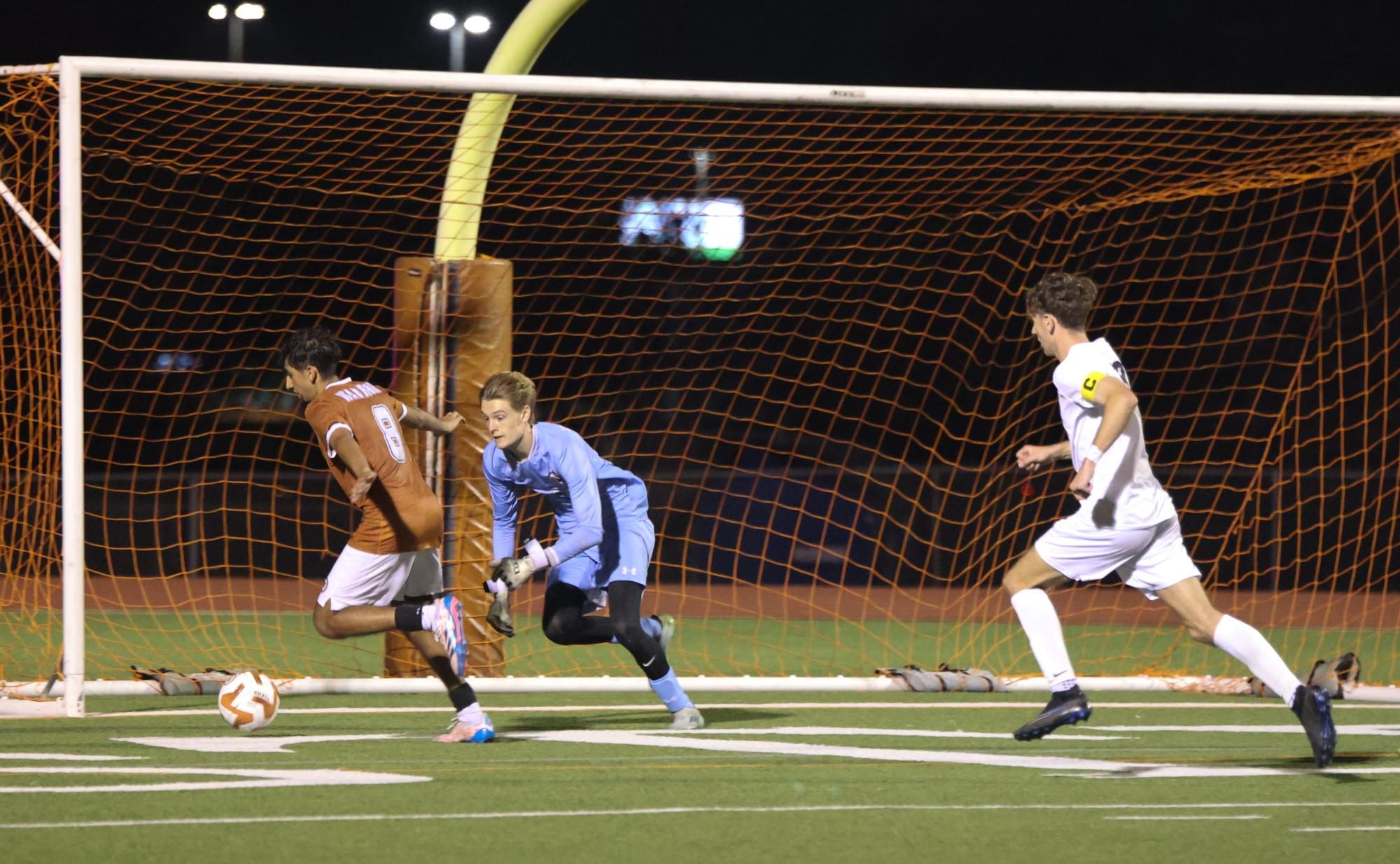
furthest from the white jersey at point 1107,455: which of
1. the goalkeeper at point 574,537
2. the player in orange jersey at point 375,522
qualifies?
the player in orange jersey at point 375,522

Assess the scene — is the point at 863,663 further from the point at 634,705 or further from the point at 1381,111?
the point at 1381,111

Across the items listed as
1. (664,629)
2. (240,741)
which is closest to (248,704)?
(240,741)

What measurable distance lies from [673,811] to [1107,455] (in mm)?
2317

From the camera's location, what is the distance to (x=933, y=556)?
52.9ft

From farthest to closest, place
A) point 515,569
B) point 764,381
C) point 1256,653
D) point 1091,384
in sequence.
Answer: point 764,381 < point 515,569 < point 1091,384 < point 1256,653

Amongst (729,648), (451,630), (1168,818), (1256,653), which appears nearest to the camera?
(1168,818)

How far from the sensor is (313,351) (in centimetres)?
760

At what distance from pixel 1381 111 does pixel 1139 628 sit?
5.08 meters

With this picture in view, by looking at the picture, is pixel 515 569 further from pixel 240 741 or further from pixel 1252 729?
pixel 1252 729

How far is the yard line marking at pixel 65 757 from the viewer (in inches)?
263

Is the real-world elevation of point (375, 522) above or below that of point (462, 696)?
above

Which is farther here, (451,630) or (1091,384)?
(451,630)

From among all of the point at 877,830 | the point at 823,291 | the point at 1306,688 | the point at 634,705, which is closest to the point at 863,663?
the point at 634,705

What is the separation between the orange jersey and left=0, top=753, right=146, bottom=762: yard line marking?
134 centimetres
